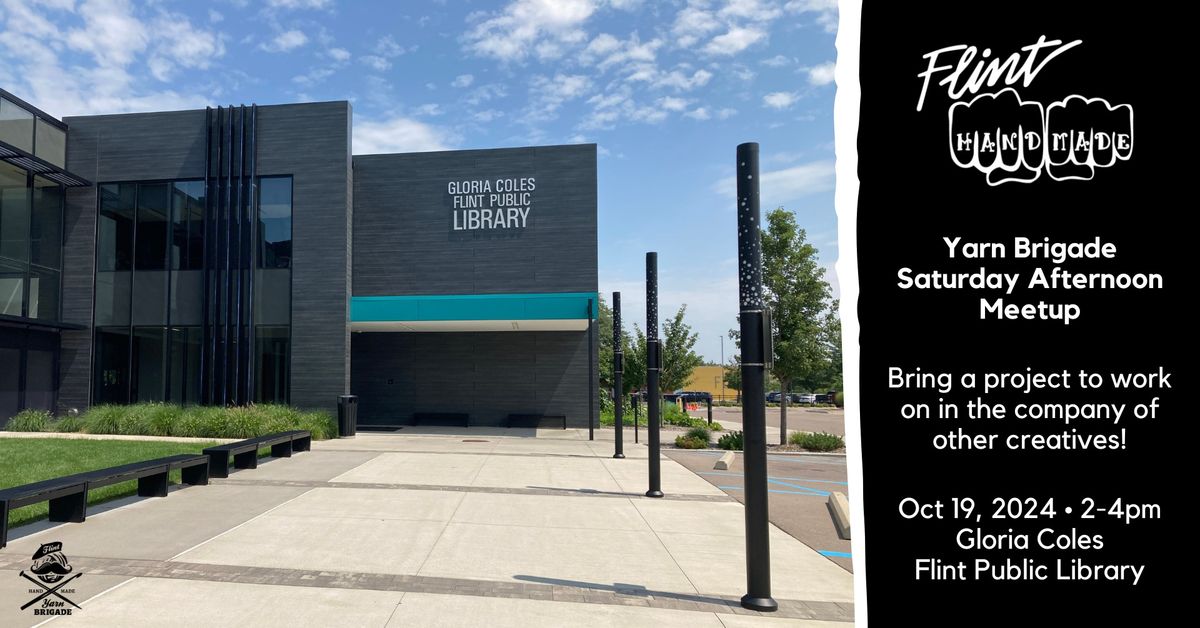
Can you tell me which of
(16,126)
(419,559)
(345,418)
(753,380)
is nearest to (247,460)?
(419,559)

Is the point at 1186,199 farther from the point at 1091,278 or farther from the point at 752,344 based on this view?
the point at 752,344

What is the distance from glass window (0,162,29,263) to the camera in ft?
65.0

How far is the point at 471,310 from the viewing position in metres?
21.7

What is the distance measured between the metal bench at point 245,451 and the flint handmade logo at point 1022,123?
11718 mm

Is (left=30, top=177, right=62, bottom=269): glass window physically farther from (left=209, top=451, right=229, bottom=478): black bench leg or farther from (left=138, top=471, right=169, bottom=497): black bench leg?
(left=138, top=471, right=169, bottom=497): black bench leg

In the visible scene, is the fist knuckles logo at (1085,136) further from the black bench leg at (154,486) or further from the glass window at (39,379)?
the glass window at (39,379)

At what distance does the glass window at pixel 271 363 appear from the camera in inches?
834

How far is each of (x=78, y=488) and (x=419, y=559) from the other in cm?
447

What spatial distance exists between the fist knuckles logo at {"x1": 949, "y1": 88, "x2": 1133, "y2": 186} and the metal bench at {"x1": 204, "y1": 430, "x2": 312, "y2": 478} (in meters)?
11.7

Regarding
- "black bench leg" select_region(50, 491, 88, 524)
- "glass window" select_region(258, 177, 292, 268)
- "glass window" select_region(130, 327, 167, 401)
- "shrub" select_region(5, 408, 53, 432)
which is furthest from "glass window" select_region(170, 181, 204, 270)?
"black bench leg" select_region(50, 491, 88, 524)

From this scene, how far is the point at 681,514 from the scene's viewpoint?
29.5 feet

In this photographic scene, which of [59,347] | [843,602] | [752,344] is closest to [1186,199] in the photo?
[752,344]

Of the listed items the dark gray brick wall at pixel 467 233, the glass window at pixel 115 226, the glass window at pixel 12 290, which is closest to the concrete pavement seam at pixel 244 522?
the dark gray brick wall at pixel 467 233

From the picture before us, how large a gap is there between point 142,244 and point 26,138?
431 centimetres
